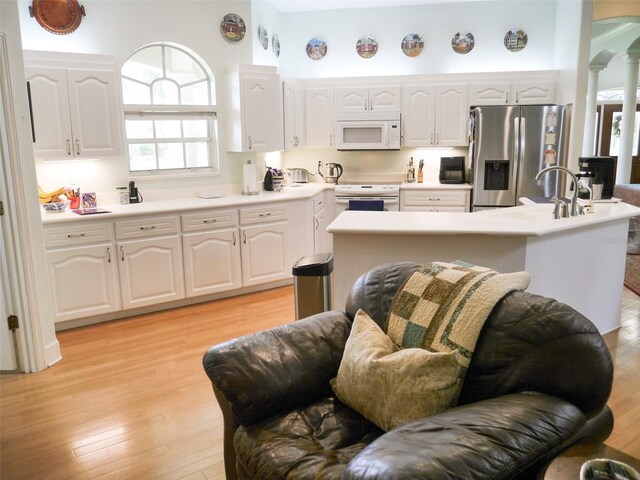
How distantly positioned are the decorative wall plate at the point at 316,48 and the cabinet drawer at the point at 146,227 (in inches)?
118

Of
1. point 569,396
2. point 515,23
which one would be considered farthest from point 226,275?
point 515,23

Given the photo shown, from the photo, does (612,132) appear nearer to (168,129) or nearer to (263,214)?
(263,214)

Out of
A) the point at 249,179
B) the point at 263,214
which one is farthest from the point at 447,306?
the point at 249,179

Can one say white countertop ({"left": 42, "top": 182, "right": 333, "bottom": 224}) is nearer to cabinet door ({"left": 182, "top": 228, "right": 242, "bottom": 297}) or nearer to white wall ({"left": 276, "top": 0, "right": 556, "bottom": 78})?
cabinet door ({"left": 182, "top": 228, "right": 242, "bottom": 297})

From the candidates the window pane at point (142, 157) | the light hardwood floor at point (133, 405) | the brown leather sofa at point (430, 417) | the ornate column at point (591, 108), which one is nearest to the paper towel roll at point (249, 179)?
the window pane at point (142, 157)

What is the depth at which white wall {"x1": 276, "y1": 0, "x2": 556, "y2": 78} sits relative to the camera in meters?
5.75

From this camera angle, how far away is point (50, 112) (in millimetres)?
3832

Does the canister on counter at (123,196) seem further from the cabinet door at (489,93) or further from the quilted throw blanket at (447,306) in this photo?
the cabinet door at (489,93)

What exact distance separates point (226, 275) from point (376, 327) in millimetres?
2841

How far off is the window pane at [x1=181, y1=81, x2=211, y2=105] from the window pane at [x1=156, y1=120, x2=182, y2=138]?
0.22m

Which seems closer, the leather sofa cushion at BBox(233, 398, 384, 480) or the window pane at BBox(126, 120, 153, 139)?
the leather sofa cushion at BBox(233, 398, 384, 480)

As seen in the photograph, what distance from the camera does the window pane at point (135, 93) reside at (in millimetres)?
4508

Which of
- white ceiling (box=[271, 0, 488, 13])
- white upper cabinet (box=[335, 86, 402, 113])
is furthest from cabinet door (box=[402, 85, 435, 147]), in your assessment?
white ceiling (box=[271, 0, 488, 13])

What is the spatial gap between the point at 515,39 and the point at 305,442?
557 centimetres
